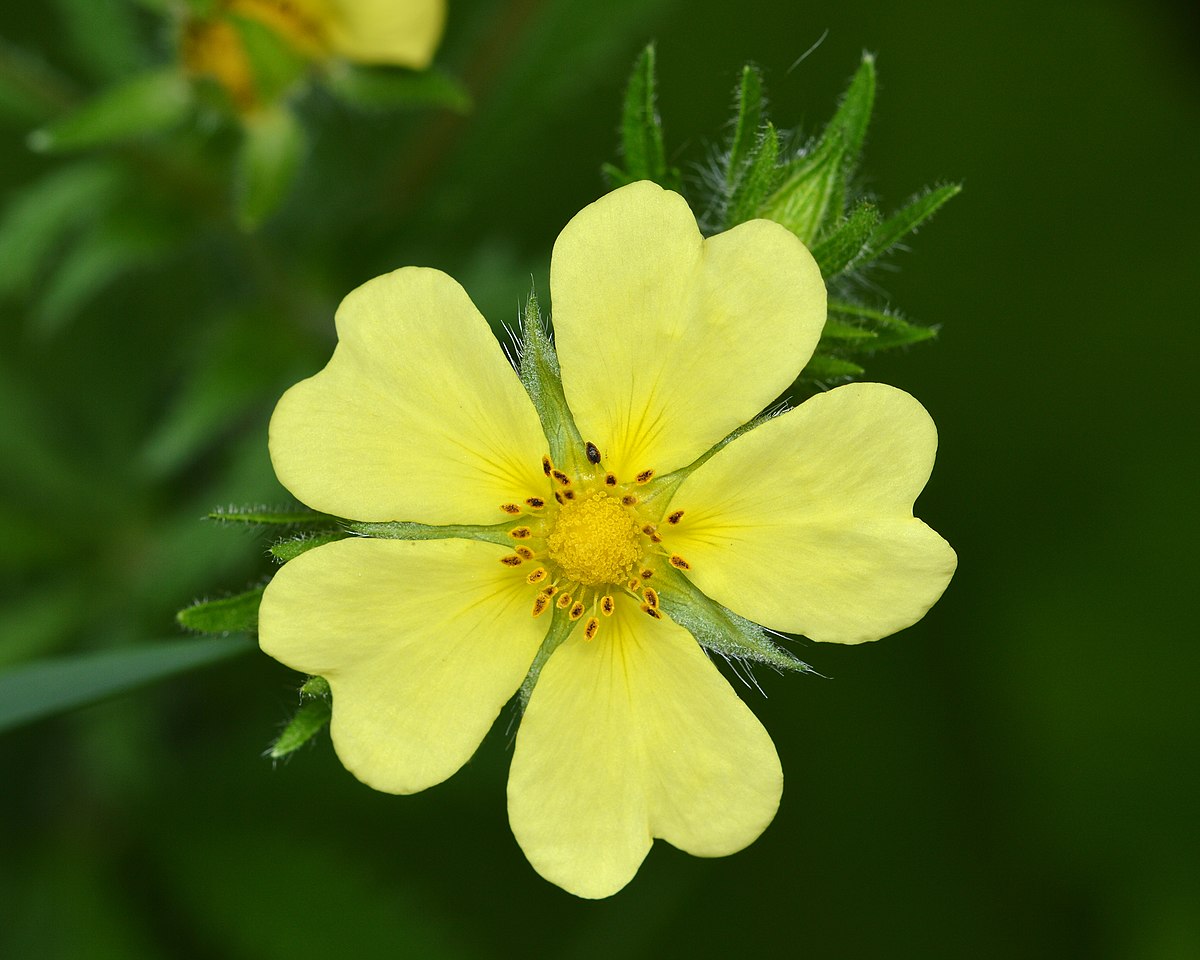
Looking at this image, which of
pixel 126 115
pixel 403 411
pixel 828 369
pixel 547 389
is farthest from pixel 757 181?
pixel 126 115

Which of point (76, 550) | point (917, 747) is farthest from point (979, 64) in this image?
point (76, 550)

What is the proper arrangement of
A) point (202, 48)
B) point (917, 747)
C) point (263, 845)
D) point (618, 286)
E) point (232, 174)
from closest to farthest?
point (618, 286) → point (202, 48) → point (232, 174) → point (263, 845) → point (917, 747)

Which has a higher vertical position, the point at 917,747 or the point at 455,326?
the point at 455,326

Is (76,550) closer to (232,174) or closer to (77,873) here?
(77,873)

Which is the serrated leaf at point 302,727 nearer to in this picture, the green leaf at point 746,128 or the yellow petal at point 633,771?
the yellow petal at point 633,771

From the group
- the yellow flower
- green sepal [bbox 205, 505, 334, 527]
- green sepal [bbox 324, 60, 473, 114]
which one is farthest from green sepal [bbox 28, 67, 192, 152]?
the yellow flower

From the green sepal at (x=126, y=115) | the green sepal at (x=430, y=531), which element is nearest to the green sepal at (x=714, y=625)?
the green sepal at (x=430, y=531)
